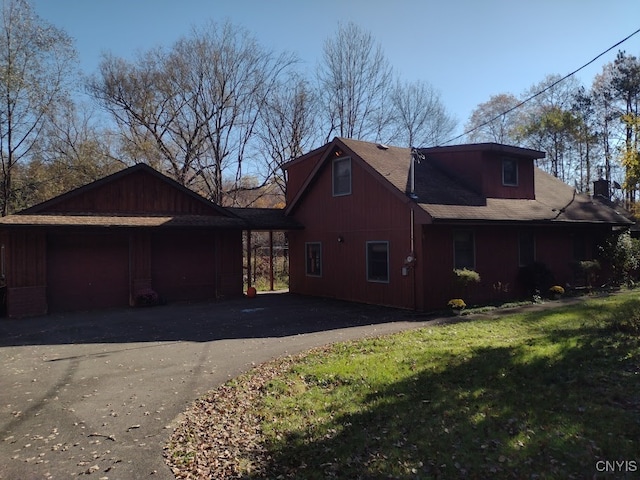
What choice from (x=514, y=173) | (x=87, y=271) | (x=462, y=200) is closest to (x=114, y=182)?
(x=87, y=271)

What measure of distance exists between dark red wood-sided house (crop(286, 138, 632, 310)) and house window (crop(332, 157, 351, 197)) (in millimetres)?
37

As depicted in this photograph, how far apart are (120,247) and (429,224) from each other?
10343 mm

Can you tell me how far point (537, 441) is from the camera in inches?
168

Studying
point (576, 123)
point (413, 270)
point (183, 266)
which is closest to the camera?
point (413, 270)

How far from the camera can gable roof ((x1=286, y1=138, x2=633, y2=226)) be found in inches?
542

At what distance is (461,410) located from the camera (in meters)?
5.17

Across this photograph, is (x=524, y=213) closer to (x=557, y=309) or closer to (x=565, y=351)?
(x=557, y=309)

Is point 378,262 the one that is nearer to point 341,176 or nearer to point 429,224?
point 429,224

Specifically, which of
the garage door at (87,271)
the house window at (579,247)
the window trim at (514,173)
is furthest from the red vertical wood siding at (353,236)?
the house window at (579,247)

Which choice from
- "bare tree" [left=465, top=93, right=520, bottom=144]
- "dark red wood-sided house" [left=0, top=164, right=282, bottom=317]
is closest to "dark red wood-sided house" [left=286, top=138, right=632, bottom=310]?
"dark red wood-sided house" [left=0, top=164, right=282, bottom=317]

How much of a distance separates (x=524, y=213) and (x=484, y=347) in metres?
9.12

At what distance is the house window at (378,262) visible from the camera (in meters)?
14.8

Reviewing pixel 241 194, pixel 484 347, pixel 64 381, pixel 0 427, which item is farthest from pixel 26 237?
pixel 241 194

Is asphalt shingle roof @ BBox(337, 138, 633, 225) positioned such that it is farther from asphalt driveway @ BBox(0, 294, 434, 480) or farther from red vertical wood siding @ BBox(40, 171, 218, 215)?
red vertical wood siding @ BBox(40, 171, 218, 215)
